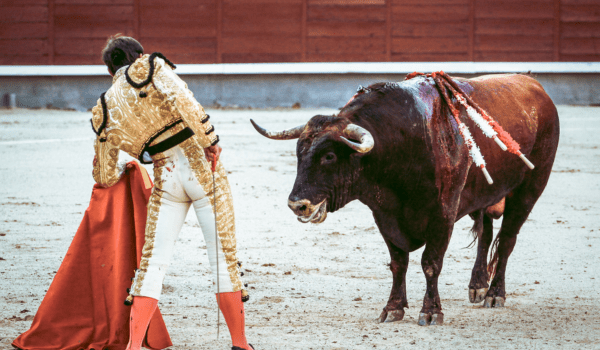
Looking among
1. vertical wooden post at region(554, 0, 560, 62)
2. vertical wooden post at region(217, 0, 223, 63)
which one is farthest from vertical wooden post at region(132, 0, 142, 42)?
vertical wooden post at region(554, 0, 560, 62)

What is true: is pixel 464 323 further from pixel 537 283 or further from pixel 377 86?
pixel 377 86

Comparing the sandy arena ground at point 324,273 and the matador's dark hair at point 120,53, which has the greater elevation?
the matador's dark hair at point 120,53

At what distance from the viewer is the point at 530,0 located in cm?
1316

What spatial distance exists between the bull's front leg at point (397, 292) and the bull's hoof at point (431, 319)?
10cm

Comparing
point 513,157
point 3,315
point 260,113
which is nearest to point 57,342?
point 3,315

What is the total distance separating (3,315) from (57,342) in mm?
548

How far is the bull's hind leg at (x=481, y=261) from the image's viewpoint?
3525 millimetres

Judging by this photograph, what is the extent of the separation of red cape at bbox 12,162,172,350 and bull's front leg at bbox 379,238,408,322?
0.91m

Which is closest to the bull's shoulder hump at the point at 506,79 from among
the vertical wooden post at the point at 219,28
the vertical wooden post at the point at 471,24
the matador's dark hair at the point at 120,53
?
the matador's dark hair at the point at 120,53

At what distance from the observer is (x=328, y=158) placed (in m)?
2.88

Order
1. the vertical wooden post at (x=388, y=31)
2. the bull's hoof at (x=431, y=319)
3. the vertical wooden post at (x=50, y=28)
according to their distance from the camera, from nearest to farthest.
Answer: the bull's hoof at (x=431, y=319) < the vertical wooden post at (x=50, y=28) < the vertical wooden post at (x=388, y=31)

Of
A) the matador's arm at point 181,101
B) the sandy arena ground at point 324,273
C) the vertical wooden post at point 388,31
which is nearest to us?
the matador's arm at point 181,101

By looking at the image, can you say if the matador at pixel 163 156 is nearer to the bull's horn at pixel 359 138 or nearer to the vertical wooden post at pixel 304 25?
the bull's horn at pixel 359 138

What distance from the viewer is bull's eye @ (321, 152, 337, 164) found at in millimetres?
2861
